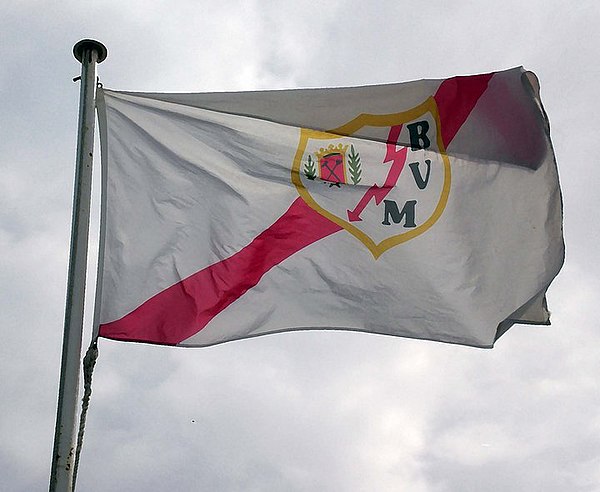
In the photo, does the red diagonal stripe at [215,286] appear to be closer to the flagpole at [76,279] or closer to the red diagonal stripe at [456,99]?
the flagpole at [76,279]

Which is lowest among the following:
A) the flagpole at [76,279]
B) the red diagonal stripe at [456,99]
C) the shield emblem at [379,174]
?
the flagpole at [76,279]

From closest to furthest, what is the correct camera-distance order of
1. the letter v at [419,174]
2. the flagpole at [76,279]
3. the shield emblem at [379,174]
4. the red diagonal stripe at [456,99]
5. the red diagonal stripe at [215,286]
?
the flagpole at [76,279] → the red diagonal stripe at [215,286] → the shield emblem at [379,174] → the letter v at [419,174] → the red diagonal stripe at [456,99]

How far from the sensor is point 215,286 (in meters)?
10.2

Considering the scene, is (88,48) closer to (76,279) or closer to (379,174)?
Result: (76,279)

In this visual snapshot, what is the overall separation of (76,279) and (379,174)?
3.99 metres

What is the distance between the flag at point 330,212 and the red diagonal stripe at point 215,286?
1cm

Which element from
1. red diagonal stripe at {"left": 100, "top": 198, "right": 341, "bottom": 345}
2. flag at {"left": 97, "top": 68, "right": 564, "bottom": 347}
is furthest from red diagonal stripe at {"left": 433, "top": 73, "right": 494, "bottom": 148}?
red diagonal stripe at {"left": 100, "top": 198, "right": 341, "bottom": 345}

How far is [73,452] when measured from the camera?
820 centimetres

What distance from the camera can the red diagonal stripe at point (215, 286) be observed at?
951cm

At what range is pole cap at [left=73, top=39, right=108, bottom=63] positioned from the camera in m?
9.85

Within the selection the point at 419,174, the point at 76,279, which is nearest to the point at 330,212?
the point at 419,174

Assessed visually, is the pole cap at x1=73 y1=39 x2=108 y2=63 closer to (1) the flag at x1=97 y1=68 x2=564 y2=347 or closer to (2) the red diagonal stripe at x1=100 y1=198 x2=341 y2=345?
(1) the flag at x1=97 y1=68 x2=564 y2=347

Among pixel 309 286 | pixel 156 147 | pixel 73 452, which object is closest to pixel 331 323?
pixel 309 286

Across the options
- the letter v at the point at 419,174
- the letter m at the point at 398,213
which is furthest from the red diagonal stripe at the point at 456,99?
the letter m at the point at 398,213
